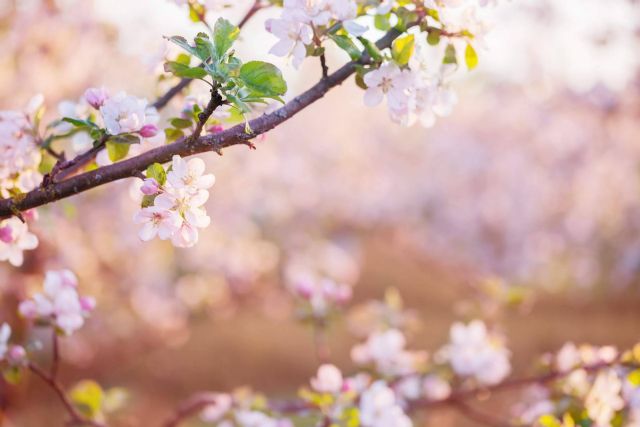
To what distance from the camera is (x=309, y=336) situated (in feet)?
20.4

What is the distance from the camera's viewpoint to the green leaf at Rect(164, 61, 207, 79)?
0.88m

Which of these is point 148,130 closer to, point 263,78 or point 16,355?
point 263,78

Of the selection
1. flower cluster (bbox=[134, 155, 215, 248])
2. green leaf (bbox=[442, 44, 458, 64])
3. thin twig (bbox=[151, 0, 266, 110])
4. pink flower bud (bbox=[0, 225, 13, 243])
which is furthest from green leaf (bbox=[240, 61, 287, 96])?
pink flower bud (bbox=[0, 225, 13, 243])

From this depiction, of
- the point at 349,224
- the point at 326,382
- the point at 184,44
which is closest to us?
the point at 184,44

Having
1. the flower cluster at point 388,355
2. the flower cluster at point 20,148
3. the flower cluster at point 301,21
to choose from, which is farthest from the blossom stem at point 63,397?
the flower cluster at point 301,21

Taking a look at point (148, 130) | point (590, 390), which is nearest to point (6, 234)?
point (148, 130)

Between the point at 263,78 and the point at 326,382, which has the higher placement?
the point at 263,78

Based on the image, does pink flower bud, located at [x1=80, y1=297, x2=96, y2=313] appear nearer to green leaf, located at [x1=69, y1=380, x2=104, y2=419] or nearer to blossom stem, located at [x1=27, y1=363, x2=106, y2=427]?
blossom stem, located at [x1=27, y1=363, x2=106, y2=427]

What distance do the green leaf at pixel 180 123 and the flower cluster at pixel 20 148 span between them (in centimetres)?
29

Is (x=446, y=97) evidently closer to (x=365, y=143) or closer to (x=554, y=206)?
(x=554, y=206)

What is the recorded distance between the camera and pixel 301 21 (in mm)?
927

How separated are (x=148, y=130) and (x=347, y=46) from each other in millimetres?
374

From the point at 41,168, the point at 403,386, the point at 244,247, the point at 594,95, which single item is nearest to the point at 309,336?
the point at 244,247

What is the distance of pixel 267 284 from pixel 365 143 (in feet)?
13.4
